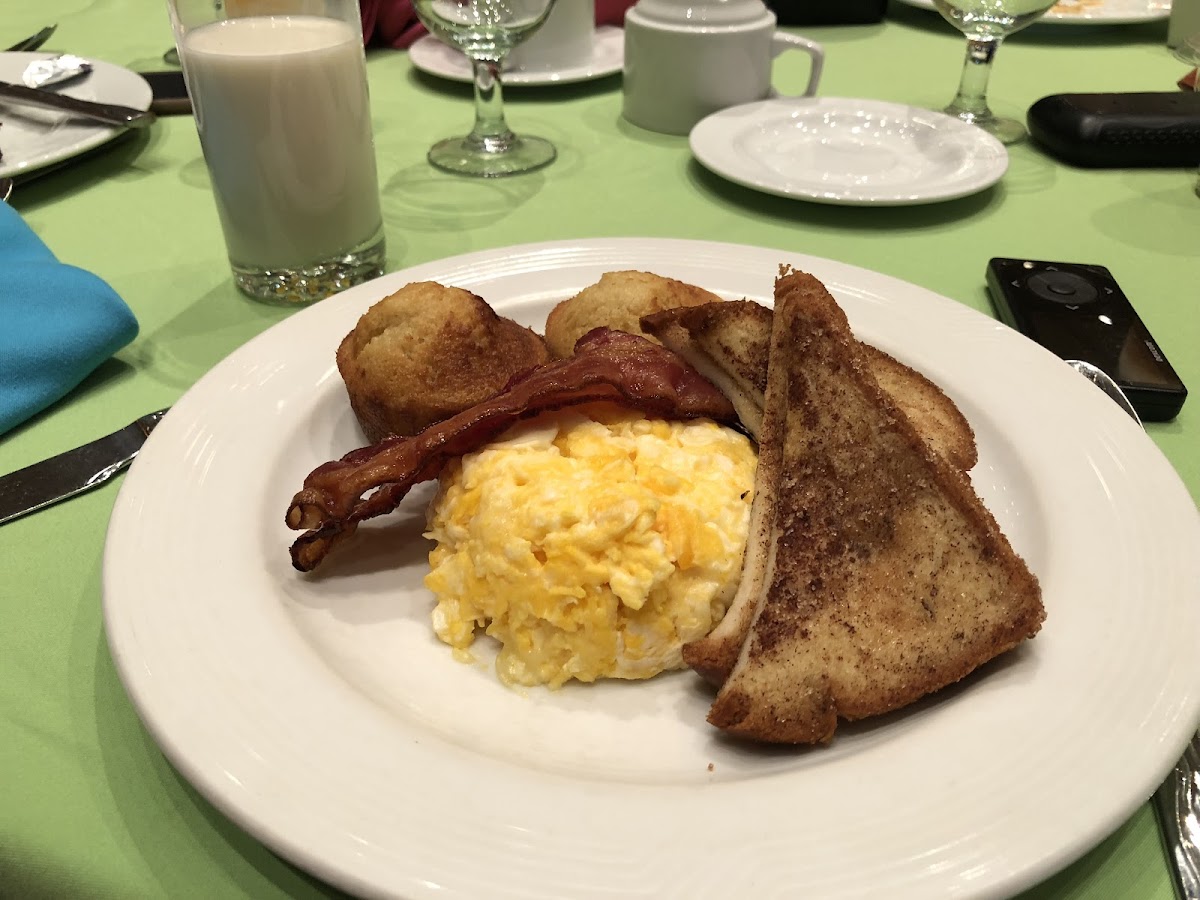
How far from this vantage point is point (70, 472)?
1.44 m

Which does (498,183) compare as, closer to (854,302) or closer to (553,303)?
(553,303)

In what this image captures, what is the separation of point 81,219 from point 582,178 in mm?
1387

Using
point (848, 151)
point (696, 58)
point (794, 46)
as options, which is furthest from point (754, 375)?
point (794, 46)

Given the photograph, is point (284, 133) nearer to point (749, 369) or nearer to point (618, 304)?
point (618, 304)

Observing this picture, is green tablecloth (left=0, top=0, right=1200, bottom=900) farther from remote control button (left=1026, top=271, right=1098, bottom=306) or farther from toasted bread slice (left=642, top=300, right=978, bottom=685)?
toasted bread slice (left=642, top=300, right=978, bottom=685)

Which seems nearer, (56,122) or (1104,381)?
(1104,381)

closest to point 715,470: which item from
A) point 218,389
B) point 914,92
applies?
point 218,389

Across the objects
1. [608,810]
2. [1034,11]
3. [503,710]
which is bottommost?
[503,710]

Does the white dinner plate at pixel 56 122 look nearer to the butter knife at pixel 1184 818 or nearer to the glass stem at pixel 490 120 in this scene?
the glass stem at pixel 490 120

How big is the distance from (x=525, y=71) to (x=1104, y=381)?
2354 mm

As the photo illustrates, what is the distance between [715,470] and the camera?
1280mm

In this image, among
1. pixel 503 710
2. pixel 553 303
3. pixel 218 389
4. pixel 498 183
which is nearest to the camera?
pixel 503 710

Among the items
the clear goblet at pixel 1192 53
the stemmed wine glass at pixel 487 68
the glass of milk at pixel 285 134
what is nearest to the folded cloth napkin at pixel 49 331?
the glass of milk at pixel 285 134

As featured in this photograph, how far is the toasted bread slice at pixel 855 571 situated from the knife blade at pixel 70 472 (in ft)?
3.43
